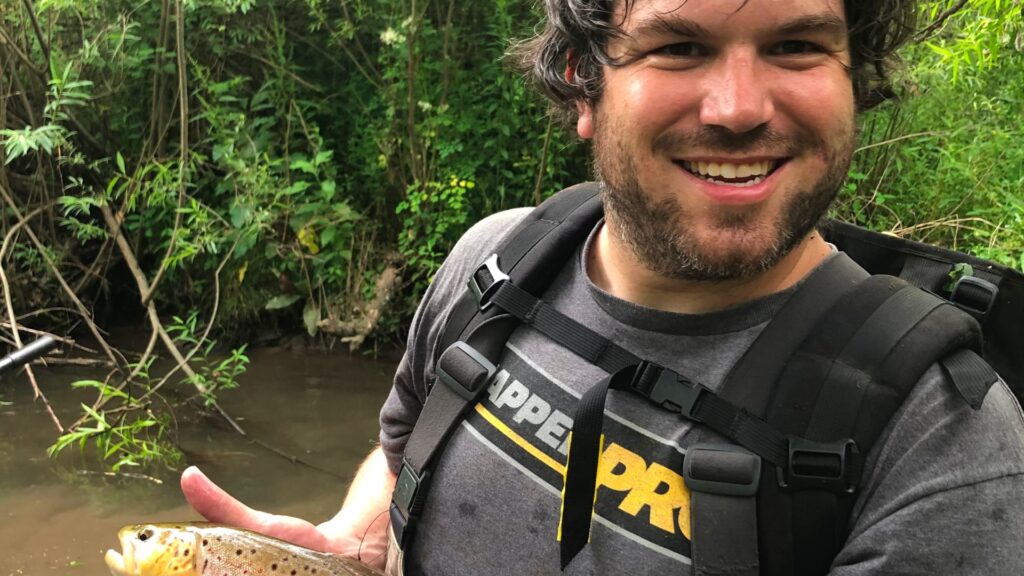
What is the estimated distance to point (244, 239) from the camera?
542 cm

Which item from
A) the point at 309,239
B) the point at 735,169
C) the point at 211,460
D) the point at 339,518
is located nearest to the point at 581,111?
the point at 735,169

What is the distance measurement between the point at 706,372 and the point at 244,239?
4.59 m

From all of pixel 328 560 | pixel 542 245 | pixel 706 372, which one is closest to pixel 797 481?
pixel 706 372

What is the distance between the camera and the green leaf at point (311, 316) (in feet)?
18.9

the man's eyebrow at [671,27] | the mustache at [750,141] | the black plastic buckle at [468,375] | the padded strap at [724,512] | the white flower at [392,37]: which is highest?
the man's eyebrow at [671,27]

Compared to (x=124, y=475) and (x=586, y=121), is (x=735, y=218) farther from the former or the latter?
(x=124, y=475)

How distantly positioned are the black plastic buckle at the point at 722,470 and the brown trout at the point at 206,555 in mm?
745

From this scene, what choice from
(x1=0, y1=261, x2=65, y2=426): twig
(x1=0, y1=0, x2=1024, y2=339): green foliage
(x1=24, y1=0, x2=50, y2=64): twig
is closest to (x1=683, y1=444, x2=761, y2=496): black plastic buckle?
(x1=0, y1=261, x2=65, y2=426): twig

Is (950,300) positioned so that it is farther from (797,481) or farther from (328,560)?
(328,560)

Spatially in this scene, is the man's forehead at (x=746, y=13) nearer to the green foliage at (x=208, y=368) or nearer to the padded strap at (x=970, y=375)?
the padded strap at (x=970, y=375)

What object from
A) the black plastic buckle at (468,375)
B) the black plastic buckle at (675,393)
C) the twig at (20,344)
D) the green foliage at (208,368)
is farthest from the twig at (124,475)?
the black plastic buckle at (675,393)

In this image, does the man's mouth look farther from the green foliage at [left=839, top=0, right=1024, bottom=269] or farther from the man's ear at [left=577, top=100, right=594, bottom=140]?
the green foliage at [left=839, top=0, right=1024, bottom=269]

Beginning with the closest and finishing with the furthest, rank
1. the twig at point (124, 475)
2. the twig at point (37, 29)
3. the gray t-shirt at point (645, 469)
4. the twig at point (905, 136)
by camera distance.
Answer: the gray t-shirt at point (645, 469), the twig at point (124, 475), the twig at point (905, 136), the twig at point (37, 29)

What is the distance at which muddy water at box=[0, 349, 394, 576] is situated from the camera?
3.82 meters
